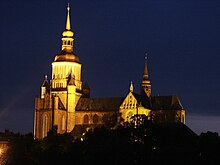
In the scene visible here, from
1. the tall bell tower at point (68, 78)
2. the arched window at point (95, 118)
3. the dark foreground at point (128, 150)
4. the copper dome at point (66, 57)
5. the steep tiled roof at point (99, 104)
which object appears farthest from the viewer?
the copper dome at point (66, 57)

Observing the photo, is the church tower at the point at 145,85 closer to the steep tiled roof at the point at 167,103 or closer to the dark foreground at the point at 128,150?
the steep tiled roof at the point at 167,103

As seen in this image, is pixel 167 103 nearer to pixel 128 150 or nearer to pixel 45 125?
pixel 45 125

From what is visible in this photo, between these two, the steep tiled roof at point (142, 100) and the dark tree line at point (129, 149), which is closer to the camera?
the dark tree line at point (129, 149)

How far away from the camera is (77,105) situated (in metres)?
191

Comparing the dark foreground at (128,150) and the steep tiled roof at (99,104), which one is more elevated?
the steep tiled roof at (99,104)

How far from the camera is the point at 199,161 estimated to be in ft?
376

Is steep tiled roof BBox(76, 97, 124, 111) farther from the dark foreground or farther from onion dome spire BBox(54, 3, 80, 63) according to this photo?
the dark foreground

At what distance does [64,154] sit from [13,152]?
66.0 ft

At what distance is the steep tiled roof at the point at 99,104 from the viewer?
7510 inches

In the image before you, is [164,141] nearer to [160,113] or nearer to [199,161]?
[199,161]

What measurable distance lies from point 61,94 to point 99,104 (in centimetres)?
896

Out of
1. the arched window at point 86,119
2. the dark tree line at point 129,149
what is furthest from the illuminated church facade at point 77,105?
the dark tree line at point 129,149

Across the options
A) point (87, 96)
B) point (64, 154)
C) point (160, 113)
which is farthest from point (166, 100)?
point (64, 154)

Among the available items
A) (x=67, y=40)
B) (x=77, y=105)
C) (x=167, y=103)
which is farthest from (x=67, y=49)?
(x=167, y=103)
